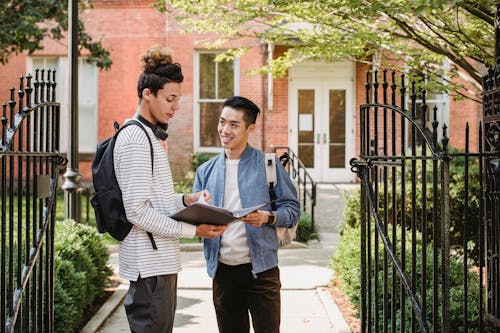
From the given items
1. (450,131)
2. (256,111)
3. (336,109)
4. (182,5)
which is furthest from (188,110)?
(256,111)

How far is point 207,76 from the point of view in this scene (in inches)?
698

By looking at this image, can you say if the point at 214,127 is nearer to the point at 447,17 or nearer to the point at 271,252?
the point at 447,17

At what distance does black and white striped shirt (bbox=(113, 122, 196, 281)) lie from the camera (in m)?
3.32

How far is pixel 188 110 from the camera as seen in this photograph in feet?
57.6

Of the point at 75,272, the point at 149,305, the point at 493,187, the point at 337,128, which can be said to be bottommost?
the point at 75,272

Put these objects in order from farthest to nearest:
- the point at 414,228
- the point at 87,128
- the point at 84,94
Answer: the point at 87,128, the point at 84,94, the point at 414,228

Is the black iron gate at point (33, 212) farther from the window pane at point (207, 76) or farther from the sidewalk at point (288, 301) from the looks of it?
the window pane at point (207, 76)

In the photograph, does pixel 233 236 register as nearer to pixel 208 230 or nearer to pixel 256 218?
pixel 256 218

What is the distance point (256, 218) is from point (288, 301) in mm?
3542

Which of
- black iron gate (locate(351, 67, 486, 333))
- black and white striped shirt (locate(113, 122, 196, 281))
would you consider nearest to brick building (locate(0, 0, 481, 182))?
black iron gate (locate(351, 67, 486, 333))

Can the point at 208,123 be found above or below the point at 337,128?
above

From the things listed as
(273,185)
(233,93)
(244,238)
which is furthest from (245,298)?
(233,93)

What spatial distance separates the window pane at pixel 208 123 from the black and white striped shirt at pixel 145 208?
47.0 ft

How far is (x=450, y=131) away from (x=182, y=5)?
39.3 feet
